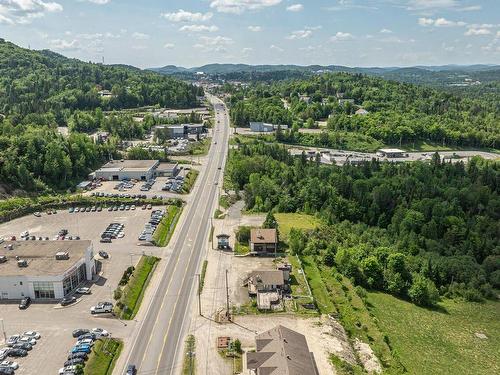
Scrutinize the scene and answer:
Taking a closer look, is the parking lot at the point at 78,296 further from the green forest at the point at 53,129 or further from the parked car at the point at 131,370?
the green forest at the point at 53,129

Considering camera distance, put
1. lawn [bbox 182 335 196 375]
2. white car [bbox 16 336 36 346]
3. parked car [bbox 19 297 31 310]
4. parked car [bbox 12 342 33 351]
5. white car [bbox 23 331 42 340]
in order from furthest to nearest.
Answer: parked car [bbox 19 297 31 310] < white car [bbox 23 331 42 340] < white car [bbox 16 336 36 346] < parked car [bbox 12 342 33 351] < lawn [bbox 182 335 196 375]

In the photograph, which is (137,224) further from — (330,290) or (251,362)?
(251,362)

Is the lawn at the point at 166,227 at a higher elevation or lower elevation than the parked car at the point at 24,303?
higher

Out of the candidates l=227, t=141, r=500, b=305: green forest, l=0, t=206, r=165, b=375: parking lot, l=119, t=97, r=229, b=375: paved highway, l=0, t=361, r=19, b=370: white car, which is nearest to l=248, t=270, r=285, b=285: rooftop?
l=119, t=97, r=229, b=375: paved highway

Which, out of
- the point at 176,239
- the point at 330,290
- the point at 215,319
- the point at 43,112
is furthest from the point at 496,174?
the point at 43,112

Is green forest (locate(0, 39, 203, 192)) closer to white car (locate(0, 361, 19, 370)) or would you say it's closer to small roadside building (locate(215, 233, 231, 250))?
small roadside building (locate(215, 233, 231, 250))

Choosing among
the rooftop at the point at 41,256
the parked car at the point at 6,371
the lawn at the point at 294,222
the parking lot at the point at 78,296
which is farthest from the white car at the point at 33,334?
the lawn at the point at 294,222
